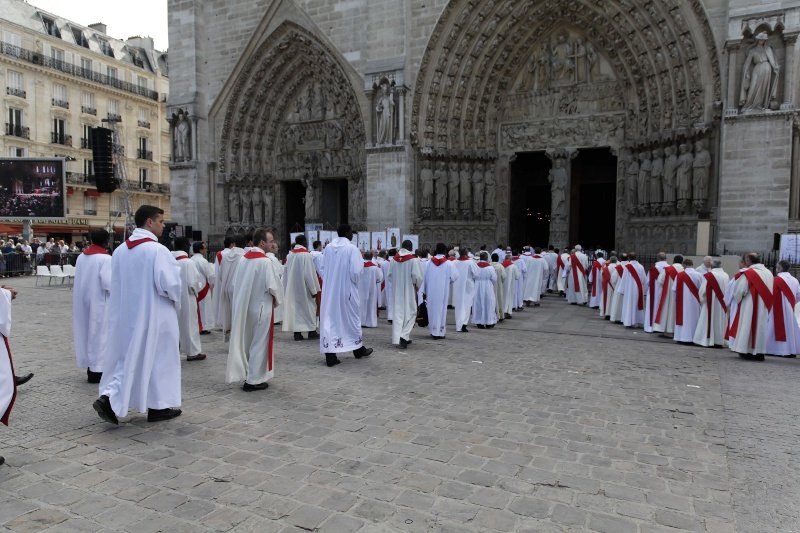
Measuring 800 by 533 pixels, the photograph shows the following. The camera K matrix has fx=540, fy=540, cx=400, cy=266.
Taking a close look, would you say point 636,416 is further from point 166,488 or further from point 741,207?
point 741,207

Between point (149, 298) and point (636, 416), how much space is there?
5.08m

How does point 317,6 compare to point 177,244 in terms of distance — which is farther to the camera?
point 317,6

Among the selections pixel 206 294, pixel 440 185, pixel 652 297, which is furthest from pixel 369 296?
pixel 440 185

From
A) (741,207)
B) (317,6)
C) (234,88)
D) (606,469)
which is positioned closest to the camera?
(606,469)

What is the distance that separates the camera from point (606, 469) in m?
4.25

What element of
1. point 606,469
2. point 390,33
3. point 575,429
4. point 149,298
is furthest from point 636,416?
point 390,33

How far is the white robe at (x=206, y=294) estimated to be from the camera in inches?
390

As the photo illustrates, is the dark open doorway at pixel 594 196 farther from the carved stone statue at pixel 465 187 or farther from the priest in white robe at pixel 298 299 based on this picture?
the priest in white robe at pixel 298 299

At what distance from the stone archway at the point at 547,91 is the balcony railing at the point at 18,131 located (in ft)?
95.4

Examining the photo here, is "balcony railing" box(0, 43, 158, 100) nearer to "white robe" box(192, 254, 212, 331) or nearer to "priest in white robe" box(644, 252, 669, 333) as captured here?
"white robe" box(192, 254, 212, 331)

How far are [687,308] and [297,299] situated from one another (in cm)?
754

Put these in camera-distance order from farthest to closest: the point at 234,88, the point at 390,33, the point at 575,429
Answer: the point at 234,88 → the point at 390,33 → the point at 575,429

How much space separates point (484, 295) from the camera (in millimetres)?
12242

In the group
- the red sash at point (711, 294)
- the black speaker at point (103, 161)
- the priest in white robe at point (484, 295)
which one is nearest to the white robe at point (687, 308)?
the red sash at point (711, 294)
